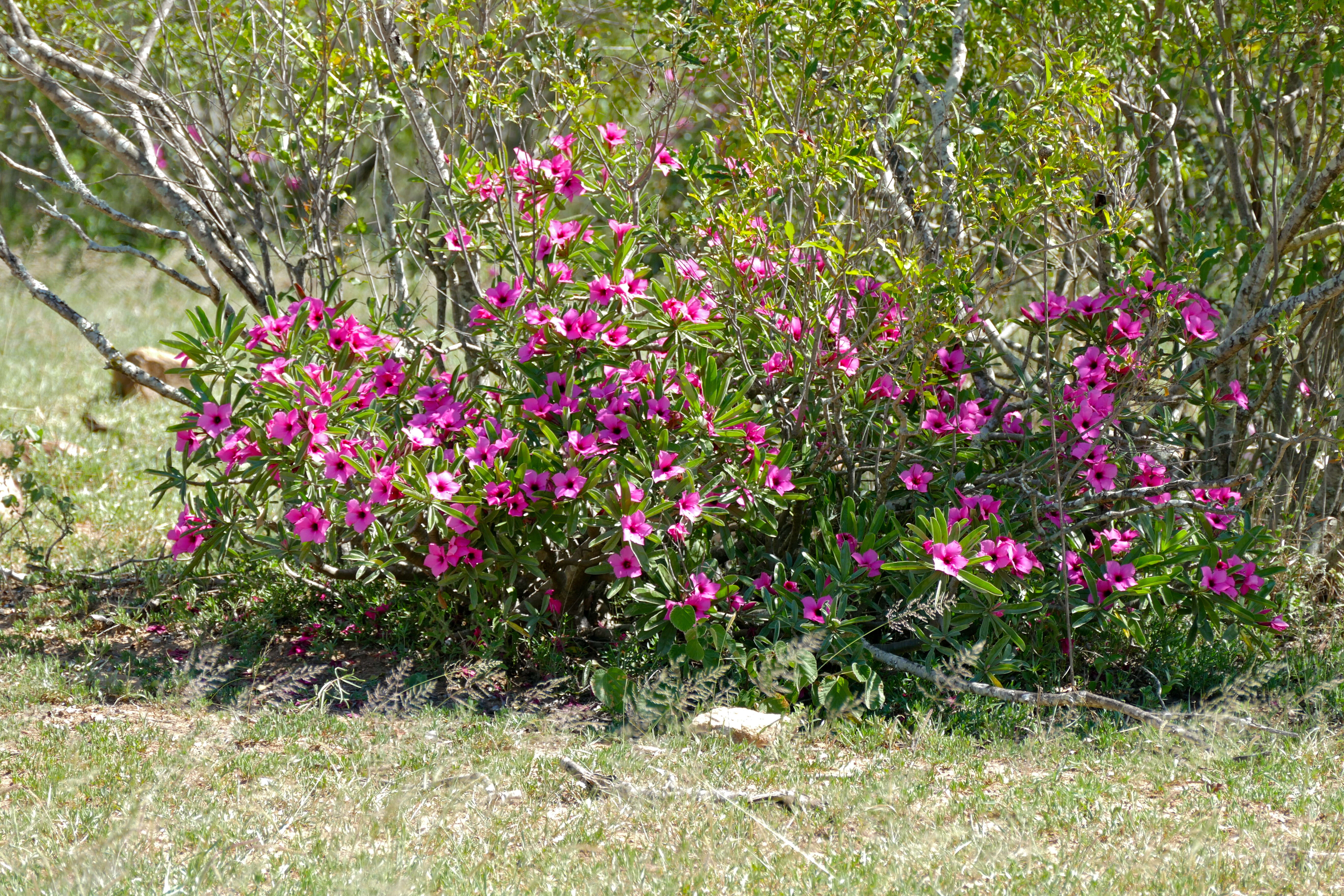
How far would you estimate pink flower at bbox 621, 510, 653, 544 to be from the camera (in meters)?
2.96

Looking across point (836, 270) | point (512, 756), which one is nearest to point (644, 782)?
point (512, 756)

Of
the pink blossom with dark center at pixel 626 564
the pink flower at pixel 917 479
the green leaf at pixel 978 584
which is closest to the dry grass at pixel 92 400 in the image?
the pink blossom with dark center at pixel 626 564

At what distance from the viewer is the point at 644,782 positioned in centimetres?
269

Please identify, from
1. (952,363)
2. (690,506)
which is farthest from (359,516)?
(952,363)

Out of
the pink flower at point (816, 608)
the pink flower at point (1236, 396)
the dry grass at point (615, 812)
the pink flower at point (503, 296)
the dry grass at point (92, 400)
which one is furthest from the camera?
the dry grass at point (92, 400)

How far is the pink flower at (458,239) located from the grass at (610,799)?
47.1 inches

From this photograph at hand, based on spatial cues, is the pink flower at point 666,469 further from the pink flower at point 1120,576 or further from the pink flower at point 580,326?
the pink flower at point 1120,576

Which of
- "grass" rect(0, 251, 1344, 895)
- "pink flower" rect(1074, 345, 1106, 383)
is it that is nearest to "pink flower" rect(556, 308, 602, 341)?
"grass" rect(0, 251, 1344, 895)

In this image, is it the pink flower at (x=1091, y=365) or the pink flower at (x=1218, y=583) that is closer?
the pink flower at (x=1218, y=583)

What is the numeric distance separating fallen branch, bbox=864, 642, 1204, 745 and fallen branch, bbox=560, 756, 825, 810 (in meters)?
0.61

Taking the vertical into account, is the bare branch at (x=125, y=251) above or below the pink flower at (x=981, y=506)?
above

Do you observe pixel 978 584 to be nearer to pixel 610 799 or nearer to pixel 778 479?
pixel 778 479

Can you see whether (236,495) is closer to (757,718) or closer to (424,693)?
(424,693)

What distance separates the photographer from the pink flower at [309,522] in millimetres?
3012
